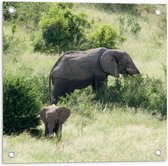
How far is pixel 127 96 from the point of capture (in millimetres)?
6004

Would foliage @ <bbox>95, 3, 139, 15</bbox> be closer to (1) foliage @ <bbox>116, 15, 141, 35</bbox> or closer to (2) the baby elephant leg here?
(1) foliage @ <bbox>116, 15, 141, 35</bbox>

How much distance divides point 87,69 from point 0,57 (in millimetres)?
748

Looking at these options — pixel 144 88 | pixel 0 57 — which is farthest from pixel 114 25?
pixel 0 57

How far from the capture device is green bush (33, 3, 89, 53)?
588 cm

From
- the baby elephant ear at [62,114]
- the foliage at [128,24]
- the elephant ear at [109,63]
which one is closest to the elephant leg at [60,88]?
the baby elephant ear at [62,114]

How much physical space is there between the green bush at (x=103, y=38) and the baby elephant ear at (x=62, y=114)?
0.58 metres

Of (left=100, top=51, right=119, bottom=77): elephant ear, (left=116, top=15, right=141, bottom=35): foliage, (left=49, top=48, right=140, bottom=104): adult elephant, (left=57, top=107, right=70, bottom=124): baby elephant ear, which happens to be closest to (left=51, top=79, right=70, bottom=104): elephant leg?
(left=49, top=48, right=140, bottom=104): adult elephant

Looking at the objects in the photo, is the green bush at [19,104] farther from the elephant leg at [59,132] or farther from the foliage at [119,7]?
the foliage at [119,7]

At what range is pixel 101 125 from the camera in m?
5.84

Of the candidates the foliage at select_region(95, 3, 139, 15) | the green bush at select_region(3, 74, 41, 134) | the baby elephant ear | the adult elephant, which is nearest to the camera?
the green bush at select_region(3, 74, 41, 134)

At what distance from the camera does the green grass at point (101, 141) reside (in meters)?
5.63

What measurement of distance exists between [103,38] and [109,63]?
7.9 inches

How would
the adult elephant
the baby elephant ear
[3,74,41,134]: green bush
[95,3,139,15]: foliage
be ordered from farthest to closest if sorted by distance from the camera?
the adult elephant, [95,3,139,15]: foliage, the baby elephant ear, [3,74,41,134]: green bush

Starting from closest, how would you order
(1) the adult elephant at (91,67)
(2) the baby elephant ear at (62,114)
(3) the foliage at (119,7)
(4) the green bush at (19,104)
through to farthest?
(4) the green bush at (19,104) < (2) the baby elephant ear at (62,114) < (3) the foliage at (119,7) < (1) the adult elephant at (91,67)
